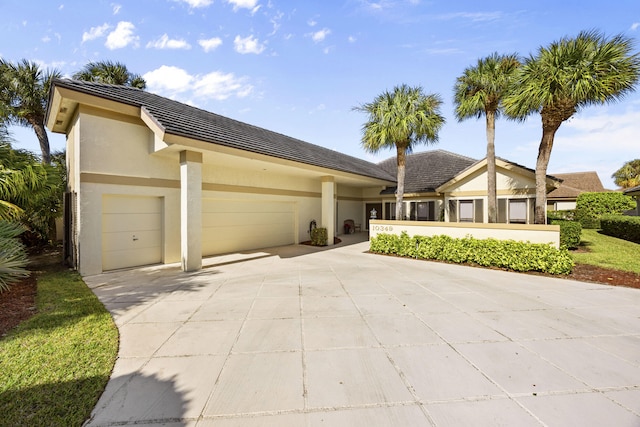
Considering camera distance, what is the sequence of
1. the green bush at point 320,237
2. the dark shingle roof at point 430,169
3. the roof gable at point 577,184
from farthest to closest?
1. the roof gable at point 577,184
2. the dark shingle roof at point 430,169
3. the green bush at point 320,237

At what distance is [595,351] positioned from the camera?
3.79m

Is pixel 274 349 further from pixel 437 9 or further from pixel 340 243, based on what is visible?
pixel 340 243

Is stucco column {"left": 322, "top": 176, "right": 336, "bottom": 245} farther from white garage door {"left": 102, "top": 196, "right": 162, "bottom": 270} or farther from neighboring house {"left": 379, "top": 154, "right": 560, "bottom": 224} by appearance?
white garage door {"left": 102, "top": 196, "right": 162, "bottom": 270}

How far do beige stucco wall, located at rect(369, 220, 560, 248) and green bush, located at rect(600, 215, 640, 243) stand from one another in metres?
9.97

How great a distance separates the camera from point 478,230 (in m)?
9.95

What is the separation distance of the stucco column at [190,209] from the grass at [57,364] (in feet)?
10.5

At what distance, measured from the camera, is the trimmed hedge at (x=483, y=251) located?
8.15 metres

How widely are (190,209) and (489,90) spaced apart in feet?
46.2

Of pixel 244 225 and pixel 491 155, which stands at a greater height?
pixel 491 155

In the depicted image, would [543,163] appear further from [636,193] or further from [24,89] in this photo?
[24,89]

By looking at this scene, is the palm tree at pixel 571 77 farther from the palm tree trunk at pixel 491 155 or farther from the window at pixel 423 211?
the window at pixel 423 211

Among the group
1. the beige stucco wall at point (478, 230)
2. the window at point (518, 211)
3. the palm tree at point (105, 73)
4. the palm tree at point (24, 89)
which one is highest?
the palm tree at point (105, 73)

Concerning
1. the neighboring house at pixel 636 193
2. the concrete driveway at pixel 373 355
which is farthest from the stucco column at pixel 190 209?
the neighboring house at pixel 636 193

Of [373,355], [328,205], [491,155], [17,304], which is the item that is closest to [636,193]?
[491,155]
